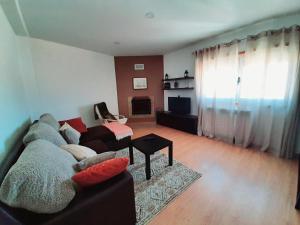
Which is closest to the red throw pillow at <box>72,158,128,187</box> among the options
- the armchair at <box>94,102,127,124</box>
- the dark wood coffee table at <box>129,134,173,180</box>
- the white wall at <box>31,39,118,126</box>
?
the dark wood coffee table at <box>129,134,173,180</box>

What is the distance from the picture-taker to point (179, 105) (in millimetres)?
4434

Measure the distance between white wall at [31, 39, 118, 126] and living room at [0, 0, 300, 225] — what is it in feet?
0.09

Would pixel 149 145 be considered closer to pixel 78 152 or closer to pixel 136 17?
pixel 78 152

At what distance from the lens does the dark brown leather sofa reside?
2.76 ft

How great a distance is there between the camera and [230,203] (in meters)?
1.67

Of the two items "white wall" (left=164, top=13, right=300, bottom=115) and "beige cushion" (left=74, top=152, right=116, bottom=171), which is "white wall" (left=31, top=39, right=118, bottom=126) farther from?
"beige cushion" (left=74, top=152, right=116, bottom=171)

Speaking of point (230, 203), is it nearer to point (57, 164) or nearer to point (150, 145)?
point (150, 145)

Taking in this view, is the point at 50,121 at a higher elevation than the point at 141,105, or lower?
higher

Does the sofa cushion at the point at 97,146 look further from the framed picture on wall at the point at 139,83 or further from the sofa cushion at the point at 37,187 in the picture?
the framed picture on wall at the point at 139,83

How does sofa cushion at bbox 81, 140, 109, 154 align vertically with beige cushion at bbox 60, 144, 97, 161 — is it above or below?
below

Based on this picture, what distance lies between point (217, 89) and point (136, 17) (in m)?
2.28

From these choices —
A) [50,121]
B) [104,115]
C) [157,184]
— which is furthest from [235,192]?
[104,115]

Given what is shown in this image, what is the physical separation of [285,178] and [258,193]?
24.0 inches

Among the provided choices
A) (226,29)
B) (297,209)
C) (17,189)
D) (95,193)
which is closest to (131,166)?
(95,193)
